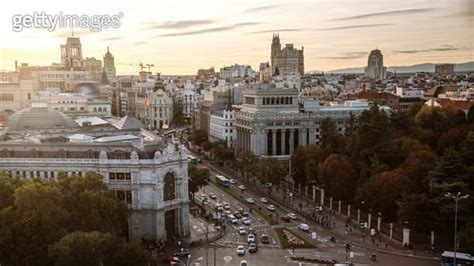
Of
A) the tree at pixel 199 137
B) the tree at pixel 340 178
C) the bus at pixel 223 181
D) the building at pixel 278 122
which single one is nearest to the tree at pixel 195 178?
the bus at pixel 223 181

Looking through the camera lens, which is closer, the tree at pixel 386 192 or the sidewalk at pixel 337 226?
the sidewalk at pixel 337 226

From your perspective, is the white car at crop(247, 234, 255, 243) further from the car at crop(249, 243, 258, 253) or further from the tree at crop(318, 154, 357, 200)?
the tree at crop(318, 154, 357, 200)

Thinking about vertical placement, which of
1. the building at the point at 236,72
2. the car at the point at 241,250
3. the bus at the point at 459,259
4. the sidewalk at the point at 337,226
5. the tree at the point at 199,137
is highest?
the building at the point at 236,72

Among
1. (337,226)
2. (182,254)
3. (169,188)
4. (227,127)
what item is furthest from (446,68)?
(182,254)

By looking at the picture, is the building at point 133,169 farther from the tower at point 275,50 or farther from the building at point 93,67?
the tower at point 275,50

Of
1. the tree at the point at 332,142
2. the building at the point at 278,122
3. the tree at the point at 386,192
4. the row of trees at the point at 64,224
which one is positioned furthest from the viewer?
the building at the point at 278,122

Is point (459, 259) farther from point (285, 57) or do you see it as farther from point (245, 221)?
point (285, 57)

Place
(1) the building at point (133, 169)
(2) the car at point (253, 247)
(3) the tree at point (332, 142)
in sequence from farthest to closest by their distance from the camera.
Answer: (3) the tree at point (332, 142), (1) the building at point (133, 169), (2) the car at point (253, 247)
